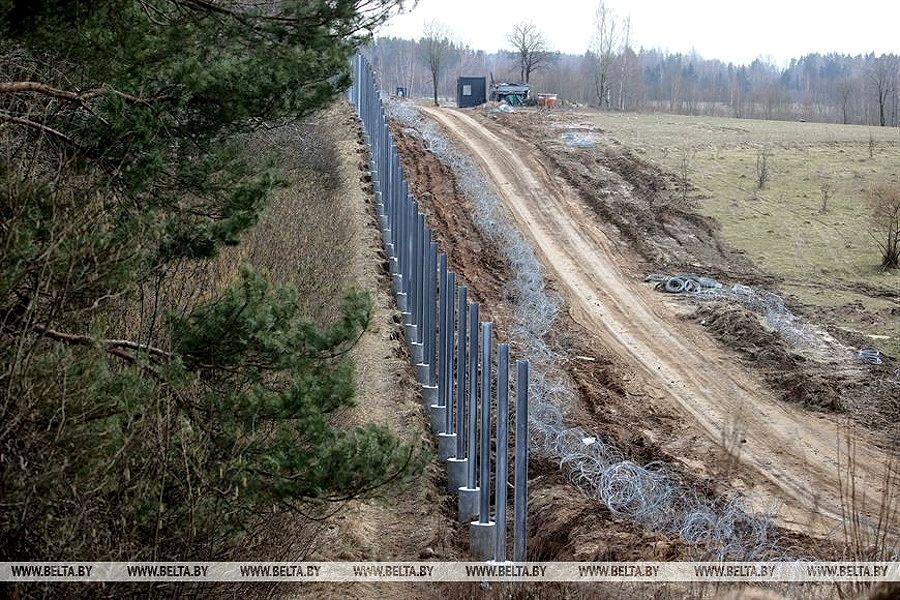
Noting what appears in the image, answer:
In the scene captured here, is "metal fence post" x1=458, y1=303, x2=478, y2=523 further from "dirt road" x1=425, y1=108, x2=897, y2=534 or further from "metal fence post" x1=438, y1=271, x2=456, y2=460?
"dirt road" x1=425, y1=108, x2=897, y2=534

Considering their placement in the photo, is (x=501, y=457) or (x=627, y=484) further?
(x=627, y=484)

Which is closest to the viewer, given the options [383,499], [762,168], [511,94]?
[383,499]

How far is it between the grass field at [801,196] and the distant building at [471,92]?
11.6m

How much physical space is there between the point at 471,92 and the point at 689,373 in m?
46.3

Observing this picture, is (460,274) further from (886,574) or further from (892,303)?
(886,574)

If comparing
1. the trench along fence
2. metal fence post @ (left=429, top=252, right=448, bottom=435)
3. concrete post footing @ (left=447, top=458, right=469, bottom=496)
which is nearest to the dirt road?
the trench along fence

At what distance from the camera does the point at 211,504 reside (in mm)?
5723

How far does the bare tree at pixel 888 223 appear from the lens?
26156 millimetres

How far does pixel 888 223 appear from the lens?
26781 millimetres

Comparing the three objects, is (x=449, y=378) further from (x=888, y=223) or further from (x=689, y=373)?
(x=888, y=223)

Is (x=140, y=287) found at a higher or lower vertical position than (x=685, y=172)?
higher

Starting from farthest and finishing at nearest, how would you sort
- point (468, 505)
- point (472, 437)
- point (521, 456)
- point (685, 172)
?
point (685, 172) → point (468, 505) → point (472, 437) → point (521, 456)

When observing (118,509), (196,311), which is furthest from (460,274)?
(118,509)

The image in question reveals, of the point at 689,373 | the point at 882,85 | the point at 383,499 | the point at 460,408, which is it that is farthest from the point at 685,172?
the point at 882,85
